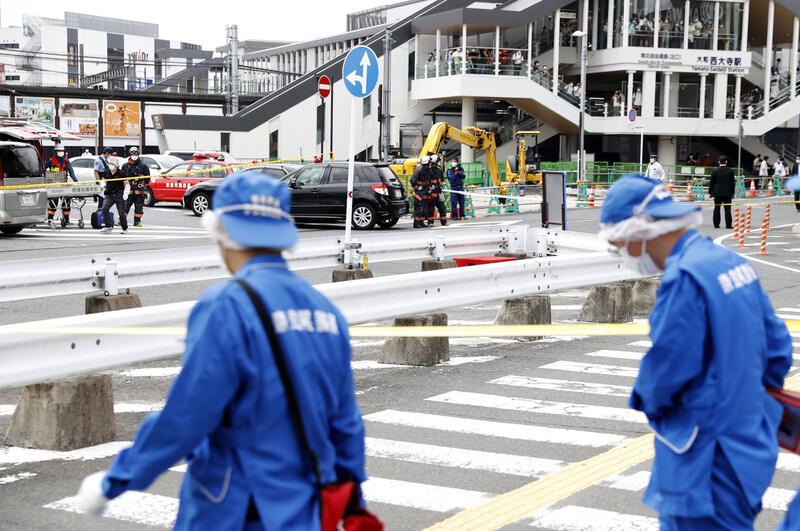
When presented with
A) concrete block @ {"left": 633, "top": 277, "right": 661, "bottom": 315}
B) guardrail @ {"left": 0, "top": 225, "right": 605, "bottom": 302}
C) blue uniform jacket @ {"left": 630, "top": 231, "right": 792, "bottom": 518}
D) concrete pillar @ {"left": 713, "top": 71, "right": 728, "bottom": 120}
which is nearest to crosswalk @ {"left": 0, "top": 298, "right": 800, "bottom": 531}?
guardrail @ {"left": 0, "top": 225, "right": 605, "bottom": 302}

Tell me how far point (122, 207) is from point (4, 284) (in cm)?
1483

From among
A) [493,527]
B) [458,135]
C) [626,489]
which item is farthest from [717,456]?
[458,135]

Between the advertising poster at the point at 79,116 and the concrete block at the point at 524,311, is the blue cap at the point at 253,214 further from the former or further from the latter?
the advertising poster at the point at 79,116

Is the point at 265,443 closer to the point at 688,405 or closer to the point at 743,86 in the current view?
the point at 688,405

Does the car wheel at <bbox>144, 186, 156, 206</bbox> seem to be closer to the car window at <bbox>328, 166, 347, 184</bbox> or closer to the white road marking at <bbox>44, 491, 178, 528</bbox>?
the car window at <bbox>328, 166, 347, 184</bbox>

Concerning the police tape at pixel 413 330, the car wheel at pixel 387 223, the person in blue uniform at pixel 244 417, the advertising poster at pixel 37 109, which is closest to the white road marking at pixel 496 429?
the police tape at pixel 413 330

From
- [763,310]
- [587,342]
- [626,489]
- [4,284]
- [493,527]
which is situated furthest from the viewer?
[587,342]

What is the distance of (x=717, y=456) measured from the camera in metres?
3.16

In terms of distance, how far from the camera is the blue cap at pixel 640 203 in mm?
3428

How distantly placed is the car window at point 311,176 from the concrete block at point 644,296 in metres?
13.7

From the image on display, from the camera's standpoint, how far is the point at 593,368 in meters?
9.31

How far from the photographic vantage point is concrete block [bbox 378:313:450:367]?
929cm

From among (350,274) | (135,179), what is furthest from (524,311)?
(135,179)

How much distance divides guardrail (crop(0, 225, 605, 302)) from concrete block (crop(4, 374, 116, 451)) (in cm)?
126
